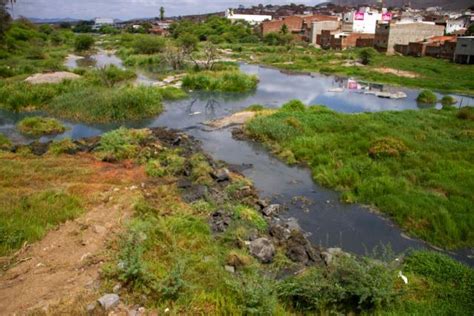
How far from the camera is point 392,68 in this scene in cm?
3769

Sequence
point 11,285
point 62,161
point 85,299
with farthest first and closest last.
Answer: point 62,161
point 11,285
point 85,299

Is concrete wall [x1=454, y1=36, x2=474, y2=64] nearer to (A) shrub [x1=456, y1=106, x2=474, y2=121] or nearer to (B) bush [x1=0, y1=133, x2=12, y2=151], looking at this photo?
(A) shrub [x1=456, y1=106, x2=474, y2=121]

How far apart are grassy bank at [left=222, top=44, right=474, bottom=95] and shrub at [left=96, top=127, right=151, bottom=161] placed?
24733mm

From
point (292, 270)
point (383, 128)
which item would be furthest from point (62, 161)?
point (383, 128)

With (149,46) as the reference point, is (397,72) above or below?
below

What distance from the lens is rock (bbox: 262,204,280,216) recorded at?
9516mm

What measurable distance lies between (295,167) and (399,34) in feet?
146

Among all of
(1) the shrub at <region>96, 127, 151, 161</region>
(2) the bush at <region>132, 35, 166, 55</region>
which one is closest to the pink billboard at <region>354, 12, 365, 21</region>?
(2) the bush at <region>132, 35, 166, 55</region>

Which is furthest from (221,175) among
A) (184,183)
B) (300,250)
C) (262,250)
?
(300,250)

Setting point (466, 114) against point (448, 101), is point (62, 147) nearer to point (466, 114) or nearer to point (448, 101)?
point (466, 114)

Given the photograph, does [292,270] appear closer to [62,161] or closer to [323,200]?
[323,200]

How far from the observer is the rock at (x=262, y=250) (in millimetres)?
7387

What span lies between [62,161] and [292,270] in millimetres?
8631

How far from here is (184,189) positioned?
1044cm
